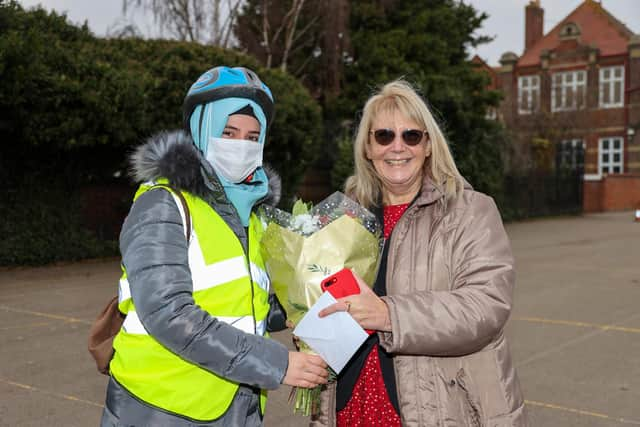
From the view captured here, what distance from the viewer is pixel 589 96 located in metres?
35.1

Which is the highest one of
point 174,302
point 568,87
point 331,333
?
point 568,87

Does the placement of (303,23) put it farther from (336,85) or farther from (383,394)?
(383,394)

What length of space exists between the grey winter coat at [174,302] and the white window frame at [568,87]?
34845 millimetres

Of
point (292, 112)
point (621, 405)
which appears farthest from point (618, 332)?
point (292, 112)

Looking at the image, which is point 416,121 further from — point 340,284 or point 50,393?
point 50,393

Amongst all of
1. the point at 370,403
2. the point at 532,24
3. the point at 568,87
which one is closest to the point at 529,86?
the point at 568,87

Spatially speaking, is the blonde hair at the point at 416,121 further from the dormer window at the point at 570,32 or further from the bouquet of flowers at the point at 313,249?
the dormer window at the point at 570,32

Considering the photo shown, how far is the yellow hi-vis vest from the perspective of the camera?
6.41 ft

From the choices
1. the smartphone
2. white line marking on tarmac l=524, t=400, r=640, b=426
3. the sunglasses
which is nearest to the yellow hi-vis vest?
the smartphone

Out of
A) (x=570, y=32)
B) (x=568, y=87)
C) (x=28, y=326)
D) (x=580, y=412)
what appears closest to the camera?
(x=580, y=412)

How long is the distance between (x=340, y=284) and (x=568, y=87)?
37774 millimetres

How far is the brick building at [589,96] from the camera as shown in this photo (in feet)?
110

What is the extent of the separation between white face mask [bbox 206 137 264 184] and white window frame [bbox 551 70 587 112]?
34.6 meters

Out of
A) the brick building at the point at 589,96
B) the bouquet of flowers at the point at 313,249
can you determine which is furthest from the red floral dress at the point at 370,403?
the brick building at the point at 589,96
